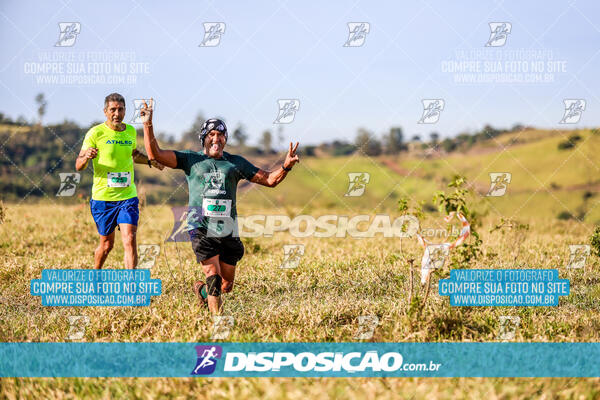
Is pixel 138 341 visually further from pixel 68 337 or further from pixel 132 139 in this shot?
pixel 132 139

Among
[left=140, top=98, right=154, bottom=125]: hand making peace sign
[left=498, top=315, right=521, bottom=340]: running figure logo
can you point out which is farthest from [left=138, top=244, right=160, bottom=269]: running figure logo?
[left=498, top=315, right=521, bottom=340]: running figure logo

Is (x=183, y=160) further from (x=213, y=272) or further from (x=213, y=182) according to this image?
(x=213, y=272)

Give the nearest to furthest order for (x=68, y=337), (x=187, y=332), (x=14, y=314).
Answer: (x=187, y=332) < (x=68, y=337) < (x=14, y=314)

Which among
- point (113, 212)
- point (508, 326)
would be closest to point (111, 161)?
point (113, 212)

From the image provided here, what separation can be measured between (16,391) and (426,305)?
379cm

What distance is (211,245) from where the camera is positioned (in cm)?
578

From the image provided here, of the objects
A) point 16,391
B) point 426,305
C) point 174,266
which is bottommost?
point 16,391

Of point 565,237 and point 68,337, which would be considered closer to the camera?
point 68,337

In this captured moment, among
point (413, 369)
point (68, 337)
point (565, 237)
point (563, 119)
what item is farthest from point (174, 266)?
point (565, 237)

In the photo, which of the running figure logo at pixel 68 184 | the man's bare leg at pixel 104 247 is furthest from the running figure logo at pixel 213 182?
the running figure logo at pixel 68 184

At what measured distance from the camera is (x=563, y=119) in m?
9.36

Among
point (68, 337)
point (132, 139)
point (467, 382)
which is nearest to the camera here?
point (467, 382)

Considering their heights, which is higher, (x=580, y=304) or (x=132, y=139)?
(x=132, y=139)

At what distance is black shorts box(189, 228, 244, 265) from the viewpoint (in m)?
5.77
